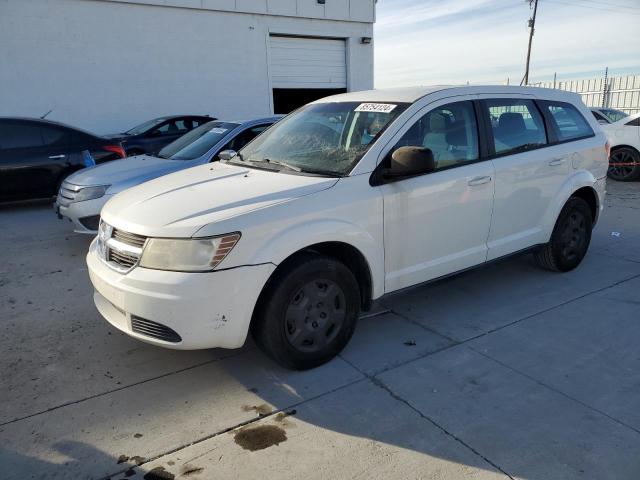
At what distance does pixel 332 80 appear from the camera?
17.2 metres

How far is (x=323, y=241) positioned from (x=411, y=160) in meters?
0.79

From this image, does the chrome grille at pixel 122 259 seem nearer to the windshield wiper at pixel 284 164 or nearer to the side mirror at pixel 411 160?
the windshield wiper at pixel 284 164

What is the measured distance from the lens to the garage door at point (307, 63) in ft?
52.5

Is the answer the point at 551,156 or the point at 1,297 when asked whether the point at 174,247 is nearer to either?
the point at 1,297

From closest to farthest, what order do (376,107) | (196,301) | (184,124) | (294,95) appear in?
(196,301) → (376,107) → (184,124) → (294,95)

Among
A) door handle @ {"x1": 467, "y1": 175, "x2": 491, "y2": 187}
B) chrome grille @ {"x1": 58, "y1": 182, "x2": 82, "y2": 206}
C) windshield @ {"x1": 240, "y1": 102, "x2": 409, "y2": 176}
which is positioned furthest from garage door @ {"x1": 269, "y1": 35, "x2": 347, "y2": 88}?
door handle @ {"x1": 467, "y1": 175, "x2": 491, "y2": 187}

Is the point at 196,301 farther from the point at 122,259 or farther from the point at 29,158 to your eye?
the point at 29,158

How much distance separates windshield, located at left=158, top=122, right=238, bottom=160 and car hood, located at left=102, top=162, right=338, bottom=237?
8.94 ft

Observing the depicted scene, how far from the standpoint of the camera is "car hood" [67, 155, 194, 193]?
5965 millimetres

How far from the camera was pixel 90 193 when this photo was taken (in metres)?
5.88

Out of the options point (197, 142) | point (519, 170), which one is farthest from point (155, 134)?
point (519, 170)

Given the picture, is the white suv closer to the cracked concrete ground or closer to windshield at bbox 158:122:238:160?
the cracked concrete ground

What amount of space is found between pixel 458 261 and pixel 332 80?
1433 cm

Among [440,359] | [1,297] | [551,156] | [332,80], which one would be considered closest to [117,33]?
[332,80]
